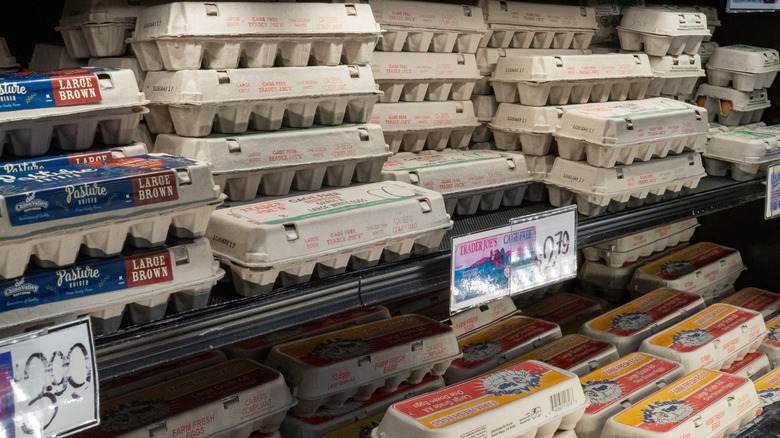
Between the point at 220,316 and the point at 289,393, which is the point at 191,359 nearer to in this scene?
the point at 289,393

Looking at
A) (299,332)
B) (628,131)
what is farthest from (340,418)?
(628,131)

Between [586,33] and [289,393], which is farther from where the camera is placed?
[586,33]

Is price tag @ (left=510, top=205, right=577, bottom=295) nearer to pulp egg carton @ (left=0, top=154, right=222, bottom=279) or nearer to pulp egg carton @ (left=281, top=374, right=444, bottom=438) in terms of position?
pulp egg carton @ (left=281, top=374, right=444, bottom=438)

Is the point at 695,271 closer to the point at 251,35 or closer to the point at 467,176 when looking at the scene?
the point at 467,176

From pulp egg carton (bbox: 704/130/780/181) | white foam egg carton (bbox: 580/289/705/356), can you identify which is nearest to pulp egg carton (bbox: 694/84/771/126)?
pulp egg carton (bbox: 704/130/780/181)

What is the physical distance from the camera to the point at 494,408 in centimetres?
186

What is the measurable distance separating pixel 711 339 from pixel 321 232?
158 cm

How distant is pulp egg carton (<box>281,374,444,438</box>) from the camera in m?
2.04

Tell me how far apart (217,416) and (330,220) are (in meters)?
0.55

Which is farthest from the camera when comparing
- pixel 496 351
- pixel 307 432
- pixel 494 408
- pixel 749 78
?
pixel 749 78

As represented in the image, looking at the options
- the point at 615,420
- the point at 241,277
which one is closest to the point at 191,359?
the point at 241,277

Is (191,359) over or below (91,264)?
below

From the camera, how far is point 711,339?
8.50ft

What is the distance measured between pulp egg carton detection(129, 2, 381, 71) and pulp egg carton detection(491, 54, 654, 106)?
2.06ft
